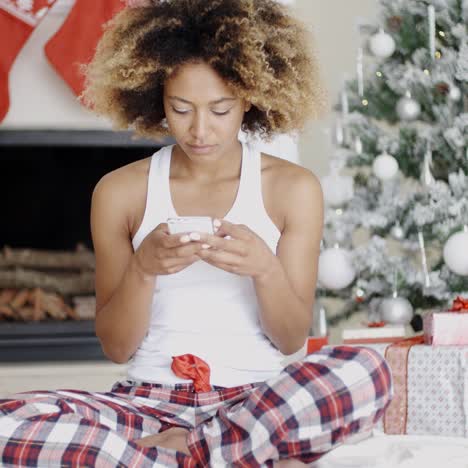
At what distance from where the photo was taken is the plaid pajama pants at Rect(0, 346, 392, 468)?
3.99 feet

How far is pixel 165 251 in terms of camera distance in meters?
1.32

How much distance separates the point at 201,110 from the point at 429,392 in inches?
33.3

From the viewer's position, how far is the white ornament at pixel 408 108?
2.46 meters

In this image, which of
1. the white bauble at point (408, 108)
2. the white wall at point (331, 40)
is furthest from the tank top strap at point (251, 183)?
the white wall at point (331, 40)

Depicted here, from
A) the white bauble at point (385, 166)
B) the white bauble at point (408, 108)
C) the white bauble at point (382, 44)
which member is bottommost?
the white bauble at point (385, 166)

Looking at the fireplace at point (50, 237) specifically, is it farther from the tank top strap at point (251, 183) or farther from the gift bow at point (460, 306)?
the tank top strap at point (251, 183)

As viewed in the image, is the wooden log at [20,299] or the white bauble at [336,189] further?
the wooden log at [20,299]


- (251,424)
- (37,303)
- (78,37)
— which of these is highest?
(78,37)

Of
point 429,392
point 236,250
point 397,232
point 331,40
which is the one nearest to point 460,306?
point 429,392

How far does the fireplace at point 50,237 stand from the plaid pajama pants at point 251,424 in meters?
1.56

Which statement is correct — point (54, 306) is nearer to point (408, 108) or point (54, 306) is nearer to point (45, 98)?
point (45, 98)

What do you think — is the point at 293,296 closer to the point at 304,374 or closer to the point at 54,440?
the point at 304,374

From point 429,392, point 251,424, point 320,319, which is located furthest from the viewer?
point 320,319

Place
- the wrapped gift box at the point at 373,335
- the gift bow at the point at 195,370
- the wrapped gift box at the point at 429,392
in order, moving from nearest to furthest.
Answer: the gift bow at the point at 195,370, the wrapped gift box at the point at 429,392, the wrapped gift box at the point at 373,335
